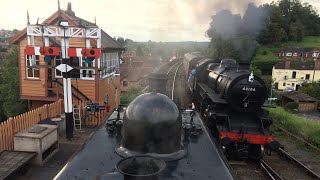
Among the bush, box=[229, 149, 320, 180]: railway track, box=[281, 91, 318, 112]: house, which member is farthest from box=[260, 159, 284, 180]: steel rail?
box=[281, 91, 318, 112]: house

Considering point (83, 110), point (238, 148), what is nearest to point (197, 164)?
point (238, 148)

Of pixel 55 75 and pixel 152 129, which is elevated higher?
pixel 55 75

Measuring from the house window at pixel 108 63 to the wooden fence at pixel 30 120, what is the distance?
258cm

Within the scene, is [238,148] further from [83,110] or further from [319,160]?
[83,110]

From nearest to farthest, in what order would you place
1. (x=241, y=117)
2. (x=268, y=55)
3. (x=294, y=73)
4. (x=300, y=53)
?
(x=241, y=117) → (x=294, y=73) → (x=268, y=55) → (x=300, y=53)

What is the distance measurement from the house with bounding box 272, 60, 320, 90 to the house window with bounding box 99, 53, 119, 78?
45.6m

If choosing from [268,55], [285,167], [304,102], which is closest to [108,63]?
[285,167]

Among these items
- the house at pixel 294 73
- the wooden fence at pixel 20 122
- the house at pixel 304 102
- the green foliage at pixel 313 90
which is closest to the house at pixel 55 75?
the wooden fence at pixel 20 122

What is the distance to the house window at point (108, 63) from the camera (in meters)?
16.7

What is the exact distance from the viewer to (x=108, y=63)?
59.6 feet

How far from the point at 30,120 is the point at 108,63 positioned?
7.20 m

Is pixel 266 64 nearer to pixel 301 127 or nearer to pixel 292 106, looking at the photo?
pixel 292 106

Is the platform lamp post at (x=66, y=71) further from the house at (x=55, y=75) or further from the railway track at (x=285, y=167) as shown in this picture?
the railway track at (x=285, y=167)

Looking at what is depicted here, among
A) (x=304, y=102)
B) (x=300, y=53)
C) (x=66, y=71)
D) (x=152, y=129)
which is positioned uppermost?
(x=300, y=53)
